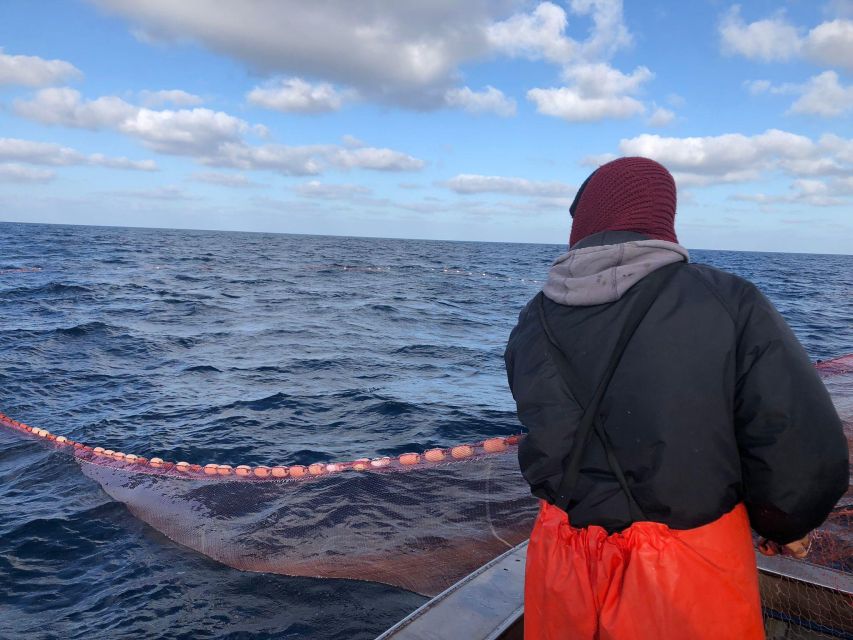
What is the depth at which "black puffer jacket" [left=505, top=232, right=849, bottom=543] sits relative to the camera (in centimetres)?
156

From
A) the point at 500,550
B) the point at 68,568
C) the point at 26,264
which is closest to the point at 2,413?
the point at 68,568

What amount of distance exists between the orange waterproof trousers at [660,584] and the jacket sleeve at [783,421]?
0.58 feet

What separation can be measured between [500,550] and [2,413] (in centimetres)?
845

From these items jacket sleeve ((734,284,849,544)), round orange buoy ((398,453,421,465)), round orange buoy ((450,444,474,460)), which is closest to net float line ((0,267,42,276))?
round orange buoy ((398,453,421,465))

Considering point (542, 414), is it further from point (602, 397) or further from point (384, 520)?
point (384, 520)

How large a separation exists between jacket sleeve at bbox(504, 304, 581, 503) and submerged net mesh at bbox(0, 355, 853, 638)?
7.32 feet

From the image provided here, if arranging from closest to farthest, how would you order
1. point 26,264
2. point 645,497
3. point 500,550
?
point 645,497 < point 500,550 < point 26,264

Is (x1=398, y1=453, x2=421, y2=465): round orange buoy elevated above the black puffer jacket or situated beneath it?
situated beneath

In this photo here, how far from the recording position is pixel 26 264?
107 feet

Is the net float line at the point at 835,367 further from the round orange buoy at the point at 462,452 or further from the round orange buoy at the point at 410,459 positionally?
the round orange buoy at the point at 410,459

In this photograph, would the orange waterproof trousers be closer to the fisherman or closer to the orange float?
the fisherman

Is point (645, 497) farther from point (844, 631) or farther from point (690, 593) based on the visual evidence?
point (844, 631)

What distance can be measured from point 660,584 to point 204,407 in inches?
363

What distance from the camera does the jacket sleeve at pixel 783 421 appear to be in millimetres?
1548
